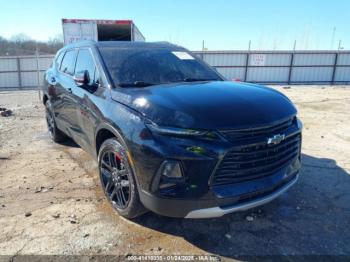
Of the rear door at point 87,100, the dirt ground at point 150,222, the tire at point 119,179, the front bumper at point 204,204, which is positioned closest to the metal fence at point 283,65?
the dirt ground at point 150,222

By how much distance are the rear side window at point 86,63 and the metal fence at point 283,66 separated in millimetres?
20057

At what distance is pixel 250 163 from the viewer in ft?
8.58

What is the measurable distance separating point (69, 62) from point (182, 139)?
10.6 ft

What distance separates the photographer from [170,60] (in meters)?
4.02

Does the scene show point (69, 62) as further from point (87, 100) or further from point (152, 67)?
point (152, 67)

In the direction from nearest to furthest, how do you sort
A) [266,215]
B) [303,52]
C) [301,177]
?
[266,215] < [301,177] < [303,52]

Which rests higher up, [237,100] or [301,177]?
[237,100]

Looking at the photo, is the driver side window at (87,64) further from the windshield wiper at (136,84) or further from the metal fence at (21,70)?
the metal fence at (21,70)

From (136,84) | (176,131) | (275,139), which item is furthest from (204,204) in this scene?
(136,84)

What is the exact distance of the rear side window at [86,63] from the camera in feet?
12.3

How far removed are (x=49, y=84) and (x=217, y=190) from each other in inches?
171

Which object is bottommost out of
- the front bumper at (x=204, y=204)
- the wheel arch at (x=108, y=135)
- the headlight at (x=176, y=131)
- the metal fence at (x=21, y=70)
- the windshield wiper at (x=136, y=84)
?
the metal fence at (x=21, y=70)

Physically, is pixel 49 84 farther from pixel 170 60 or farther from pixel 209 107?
pixel 209 107

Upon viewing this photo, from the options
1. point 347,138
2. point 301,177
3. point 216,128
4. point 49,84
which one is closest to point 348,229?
point 301,177
